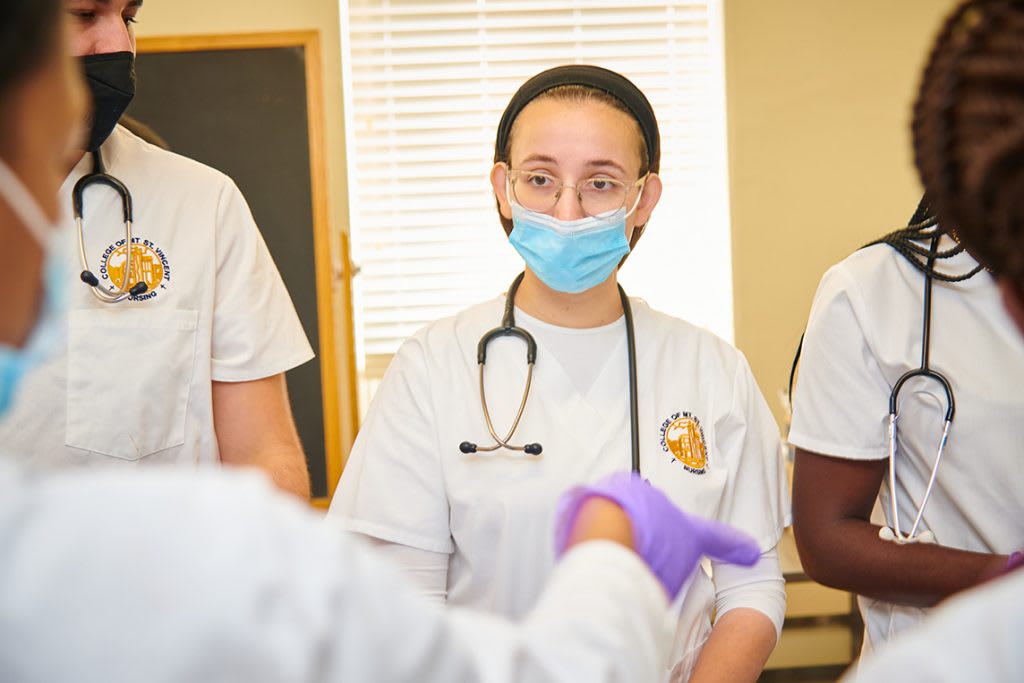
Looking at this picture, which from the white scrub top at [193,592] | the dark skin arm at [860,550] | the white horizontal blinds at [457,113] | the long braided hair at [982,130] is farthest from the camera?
the white horizontal blinds at [457,113]

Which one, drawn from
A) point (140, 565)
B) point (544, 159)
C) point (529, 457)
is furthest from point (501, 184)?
point (140, 565)

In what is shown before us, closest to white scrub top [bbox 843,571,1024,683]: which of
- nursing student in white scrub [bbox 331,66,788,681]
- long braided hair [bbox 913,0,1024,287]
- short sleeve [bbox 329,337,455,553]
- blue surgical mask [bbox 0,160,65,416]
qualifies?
long braided hair [bbox 913,0,1024,287]

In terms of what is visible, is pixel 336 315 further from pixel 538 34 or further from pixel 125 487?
pixel 125 487

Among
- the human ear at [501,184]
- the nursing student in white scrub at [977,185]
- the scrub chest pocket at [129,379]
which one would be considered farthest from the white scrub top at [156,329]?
the nursing student in white scrub at [977,185]

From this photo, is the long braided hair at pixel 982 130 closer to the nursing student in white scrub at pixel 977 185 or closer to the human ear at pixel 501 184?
the nursing student in white scrub at pixel 977 185

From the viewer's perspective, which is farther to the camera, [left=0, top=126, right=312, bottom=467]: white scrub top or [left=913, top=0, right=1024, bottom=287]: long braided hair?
[left=0, top=126, right=312, bottom=467]: white scrub top

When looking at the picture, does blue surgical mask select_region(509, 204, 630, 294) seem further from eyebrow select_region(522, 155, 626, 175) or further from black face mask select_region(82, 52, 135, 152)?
black face mask select_region(82, 52, 135, 152)

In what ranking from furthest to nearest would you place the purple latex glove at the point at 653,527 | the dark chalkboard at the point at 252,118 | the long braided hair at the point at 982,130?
1. the dark chalkboard at the point at 252,118
2. the purple latex glove at the point at 653,527
3. the long braided hair at the point at 982,130

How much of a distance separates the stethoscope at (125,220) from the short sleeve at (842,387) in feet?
3.37

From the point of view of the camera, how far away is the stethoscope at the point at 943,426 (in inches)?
52.6

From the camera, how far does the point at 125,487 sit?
2.03 ft

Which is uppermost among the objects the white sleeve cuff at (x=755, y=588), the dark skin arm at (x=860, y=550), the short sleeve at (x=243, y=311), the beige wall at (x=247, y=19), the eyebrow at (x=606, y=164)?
the beige wall at (x=247, y=19)

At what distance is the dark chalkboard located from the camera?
2990mm

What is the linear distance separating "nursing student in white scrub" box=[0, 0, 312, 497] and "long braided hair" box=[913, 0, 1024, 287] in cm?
108
